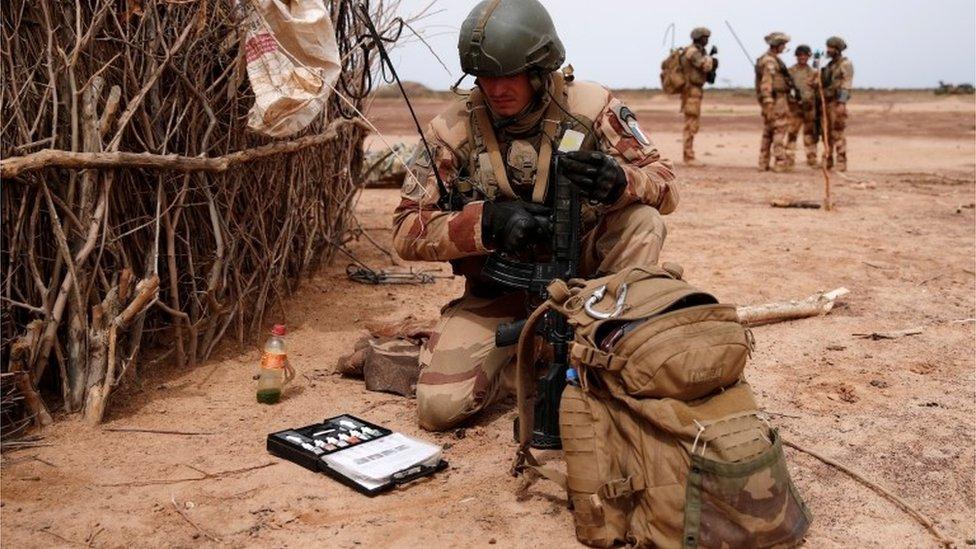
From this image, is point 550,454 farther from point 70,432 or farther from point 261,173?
point 261,173

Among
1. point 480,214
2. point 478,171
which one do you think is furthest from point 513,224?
point 478,171

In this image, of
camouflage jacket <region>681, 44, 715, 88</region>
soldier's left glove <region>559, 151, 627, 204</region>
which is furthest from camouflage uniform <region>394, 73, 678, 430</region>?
camouflage jacket <region>681, 44, 715, 88</region>

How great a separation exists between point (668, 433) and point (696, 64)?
1082 cm

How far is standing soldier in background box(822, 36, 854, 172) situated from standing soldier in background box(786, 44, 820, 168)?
0.19 m

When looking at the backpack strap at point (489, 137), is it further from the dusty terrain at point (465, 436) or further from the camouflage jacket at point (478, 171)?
the dusty terrain at point (465, 436)

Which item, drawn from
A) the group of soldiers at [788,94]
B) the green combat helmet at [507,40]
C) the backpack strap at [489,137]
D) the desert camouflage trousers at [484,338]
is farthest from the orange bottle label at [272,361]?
the group of soldiers at [788,94]

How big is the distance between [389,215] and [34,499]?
468cm

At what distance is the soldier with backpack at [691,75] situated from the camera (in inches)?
487

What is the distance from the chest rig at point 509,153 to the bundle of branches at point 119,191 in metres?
0.50

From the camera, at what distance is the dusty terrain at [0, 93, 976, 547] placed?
252 centimetres

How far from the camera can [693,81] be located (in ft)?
40.8

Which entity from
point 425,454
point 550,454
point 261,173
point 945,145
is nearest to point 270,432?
point 425,454

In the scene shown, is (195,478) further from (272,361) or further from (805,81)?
(805,81)

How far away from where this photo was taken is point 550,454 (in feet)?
9.69
